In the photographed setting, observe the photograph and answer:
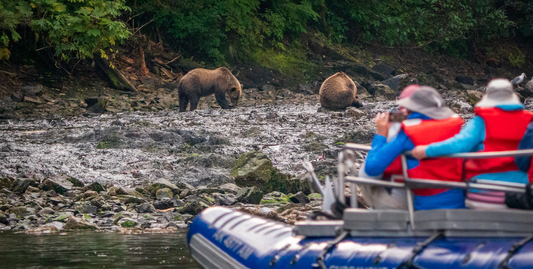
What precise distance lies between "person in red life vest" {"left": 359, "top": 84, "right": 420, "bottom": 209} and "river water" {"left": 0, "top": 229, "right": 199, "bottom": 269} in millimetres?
2108

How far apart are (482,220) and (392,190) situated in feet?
1.83

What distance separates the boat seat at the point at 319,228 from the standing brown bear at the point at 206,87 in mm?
14577

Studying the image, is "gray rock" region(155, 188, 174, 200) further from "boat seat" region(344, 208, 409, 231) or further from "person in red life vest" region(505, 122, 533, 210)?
"person in red life vest" region(505, 122, 533, 210)

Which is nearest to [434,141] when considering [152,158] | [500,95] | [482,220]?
[500,95]

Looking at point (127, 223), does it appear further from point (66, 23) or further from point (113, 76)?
point (113, 76)

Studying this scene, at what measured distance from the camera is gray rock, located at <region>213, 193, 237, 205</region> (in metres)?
7.72

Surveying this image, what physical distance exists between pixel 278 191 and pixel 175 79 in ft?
43.1

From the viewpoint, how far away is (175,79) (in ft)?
68.9

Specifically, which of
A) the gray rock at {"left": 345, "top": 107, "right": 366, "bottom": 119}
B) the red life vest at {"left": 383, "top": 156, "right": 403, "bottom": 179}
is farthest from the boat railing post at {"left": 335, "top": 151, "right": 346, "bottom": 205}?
the gray rock at {"left": 345, "top": 107, "right": 366, "bottom": 119}

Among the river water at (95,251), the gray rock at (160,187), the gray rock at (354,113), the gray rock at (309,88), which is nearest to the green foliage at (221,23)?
the gray rock at (309,88)

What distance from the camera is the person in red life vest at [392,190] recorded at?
3330 millimetres

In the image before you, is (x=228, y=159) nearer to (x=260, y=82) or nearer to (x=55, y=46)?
(x=55, y=46)

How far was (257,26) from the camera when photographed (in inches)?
917

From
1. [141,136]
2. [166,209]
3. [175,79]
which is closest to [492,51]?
[175,79]
